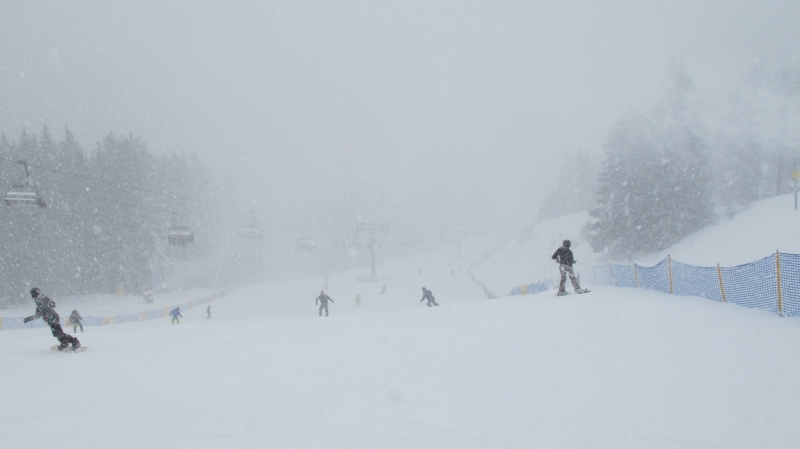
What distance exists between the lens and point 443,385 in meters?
7.57

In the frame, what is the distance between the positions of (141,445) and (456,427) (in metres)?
4.19

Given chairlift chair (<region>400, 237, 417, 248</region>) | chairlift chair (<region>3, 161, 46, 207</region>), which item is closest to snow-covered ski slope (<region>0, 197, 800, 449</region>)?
chairlift chair (<region>3, 161, 46, 207</region>)

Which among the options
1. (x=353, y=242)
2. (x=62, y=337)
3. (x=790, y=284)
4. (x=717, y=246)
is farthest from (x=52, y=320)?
(x=353, y=242)

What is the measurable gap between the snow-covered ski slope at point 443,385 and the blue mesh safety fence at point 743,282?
1.94 ft

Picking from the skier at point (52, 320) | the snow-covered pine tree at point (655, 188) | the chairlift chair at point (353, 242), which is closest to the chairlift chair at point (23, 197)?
the skier at point (52, 320)

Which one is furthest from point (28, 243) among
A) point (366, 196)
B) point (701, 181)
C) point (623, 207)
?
point (366, 196)

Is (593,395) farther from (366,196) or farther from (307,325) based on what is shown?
(366,196)

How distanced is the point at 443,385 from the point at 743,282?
862 cm

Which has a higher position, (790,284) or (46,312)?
(46,312)

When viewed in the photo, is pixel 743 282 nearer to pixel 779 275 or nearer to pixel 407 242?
pixel 779 275

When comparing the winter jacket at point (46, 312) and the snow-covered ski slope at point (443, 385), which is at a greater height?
the winter jacket at point (46, 312)

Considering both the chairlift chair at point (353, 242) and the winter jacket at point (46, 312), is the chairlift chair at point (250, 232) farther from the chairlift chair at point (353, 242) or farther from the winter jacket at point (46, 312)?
the winter jacket at point (46, 312)

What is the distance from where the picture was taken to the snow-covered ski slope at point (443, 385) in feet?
18.9

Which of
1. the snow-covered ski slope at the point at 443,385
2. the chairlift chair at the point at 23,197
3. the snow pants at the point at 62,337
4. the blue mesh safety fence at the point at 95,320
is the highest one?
the chairlift chair at the point at 23,197
